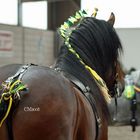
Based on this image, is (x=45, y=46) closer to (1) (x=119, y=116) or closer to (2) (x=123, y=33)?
(2) (x=123, y=33)

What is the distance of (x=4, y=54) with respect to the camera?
6562 mm

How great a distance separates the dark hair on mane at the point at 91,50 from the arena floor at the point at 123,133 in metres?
2.86

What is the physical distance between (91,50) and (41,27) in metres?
5.62

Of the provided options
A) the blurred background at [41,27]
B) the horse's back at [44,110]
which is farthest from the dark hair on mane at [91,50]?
the blurred background at [41,27]

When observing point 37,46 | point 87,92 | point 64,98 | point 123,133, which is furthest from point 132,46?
point 64,98

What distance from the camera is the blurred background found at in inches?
260

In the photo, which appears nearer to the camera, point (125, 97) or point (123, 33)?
point (125, 97)

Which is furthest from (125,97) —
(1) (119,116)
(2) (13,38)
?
(2) (13,38)

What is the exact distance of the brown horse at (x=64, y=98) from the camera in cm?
140

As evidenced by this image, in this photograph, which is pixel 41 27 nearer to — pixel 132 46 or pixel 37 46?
pixel 37 46

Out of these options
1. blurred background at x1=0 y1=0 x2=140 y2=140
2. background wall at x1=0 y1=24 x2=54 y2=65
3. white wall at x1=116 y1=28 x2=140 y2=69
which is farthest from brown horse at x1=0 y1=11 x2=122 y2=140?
→ white wall at x1=116 y1=28 x2=140 y2=69

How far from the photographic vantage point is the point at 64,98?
1.46 meters

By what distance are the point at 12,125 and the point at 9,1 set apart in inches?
223

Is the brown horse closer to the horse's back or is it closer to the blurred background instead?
the horse's back
